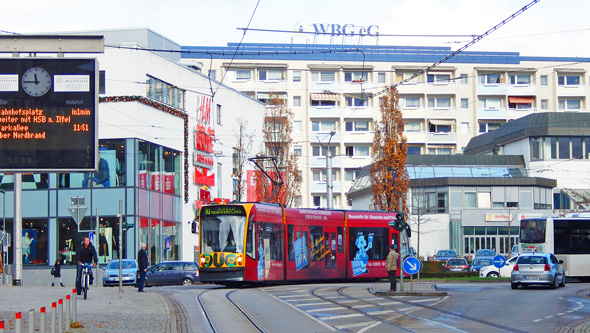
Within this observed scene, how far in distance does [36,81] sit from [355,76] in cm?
7976

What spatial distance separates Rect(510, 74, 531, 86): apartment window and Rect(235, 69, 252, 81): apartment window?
27.2 meters

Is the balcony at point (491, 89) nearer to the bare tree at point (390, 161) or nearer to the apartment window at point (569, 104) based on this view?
the apartment window at point (569, 104)

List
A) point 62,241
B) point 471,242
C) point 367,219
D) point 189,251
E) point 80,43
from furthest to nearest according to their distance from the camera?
point 471,242
point 189,251
point 62,241
point 367,219
point 80,43

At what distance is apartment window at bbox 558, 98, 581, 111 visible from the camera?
328ft

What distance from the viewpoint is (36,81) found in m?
19.0

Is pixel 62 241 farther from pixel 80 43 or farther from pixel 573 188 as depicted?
pixel 573 188

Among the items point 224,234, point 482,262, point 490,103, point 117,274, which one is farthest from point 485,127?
point 224,234

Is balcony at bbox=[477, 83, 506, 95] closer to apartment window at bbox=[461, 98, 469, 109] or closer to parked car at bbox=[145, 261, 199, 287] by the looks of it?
apartment window at bbox=[461, 98, 469, 109]

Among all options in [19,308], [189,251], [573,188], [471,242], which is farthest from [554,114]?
[19,308]

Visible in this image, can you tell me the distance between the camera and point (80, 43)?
17828 millimetres

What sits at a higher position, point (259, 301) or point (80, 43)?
point (80, 43)

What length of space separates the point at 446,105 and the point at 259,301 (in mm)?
77336

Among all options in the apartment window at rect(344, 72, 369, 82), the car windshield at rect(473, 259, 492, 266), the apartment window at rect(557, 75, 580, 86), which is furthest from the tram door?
the apartment window at rect(557, 75, 580, 86)

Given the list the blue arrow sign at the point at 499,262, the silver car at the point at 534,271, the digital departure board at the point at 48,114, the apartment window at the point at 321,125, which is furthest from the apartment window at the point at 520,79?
the digital departure board at the point at 48,114
